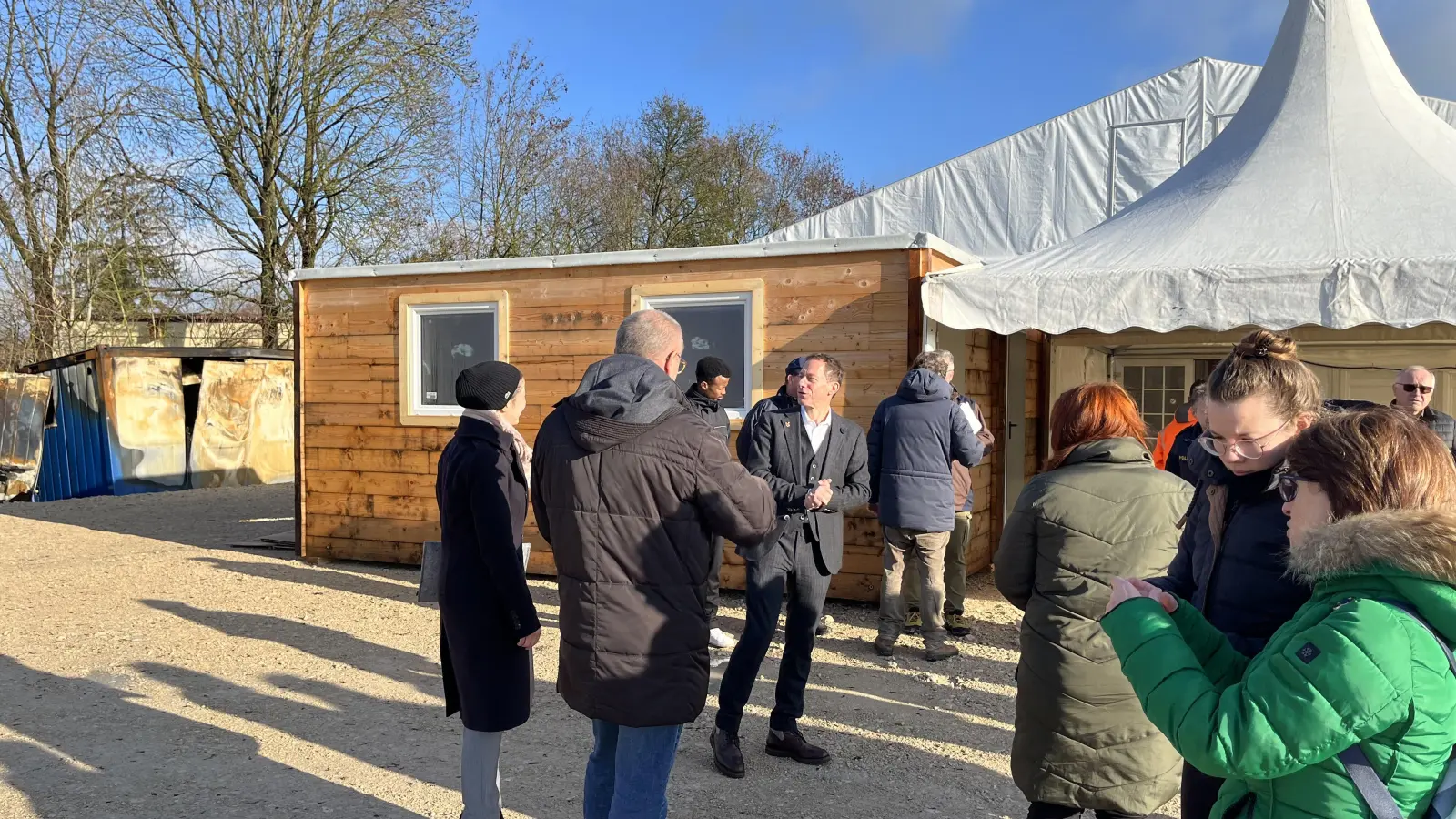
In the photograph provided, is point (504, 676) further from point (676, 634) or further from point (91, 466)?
point (91, 466)

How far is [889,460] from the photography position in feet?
18.4

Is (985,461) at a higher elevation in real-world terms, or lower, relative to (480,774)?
higher

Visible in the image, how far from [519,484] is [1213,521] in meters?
2.12

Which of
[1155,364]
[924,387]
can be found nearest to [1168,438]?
[924,387]

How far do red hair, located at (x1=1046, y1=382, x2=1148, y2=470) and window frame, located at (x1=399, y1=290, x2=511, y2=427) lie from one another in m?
6.28

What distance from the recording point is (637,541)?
2.55 metres

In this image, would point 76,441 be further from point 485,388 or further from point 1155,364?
point 1155,364

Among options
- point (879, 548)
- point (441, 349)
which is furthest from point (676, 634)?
point (441, 349)

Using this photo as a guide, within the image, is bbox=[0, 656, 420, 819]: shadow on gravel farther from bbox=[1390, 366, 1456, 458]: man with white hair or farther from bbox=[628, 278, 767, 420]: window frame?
bbox=[1390, 366, 1456, 458]: man with white hair

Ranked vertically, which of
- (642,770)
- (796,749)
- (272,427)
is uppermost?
(272,427)

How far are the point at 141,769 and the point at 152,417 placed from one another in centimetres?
1282

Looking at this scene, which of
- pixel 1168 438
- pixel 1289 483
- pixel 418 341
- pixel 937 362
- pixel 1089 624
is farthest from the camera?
pixel 418 341

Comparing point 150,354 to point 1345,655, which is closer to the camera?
point 1345,655

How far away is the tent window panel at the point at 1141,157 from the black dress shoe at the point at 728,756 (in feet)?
38.1
